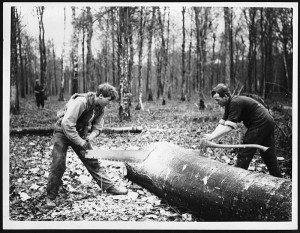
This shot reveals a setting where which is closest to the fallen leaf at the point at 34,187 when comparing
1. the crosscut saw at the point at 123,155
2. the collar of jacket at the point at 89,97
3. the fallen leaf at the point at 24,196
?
the fallen leaf at the point at 24,196

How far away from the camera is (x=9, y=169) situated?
12.0 feet

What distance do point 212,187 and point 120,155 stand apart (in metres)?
1.54

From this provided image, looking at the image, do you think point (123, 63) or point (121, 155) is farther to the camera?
point (123, 63)

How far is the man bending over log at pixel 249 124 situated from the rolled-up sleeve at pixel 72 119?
1487 millimetres

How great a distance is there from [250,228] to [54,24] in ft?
12.6

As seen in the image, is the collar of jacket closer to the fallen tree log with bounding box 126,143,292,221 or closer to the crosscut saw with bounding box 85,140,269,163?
the crosscut saw with bounding box 85,140,269,163

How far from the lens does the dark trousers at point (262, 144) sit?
3180mm

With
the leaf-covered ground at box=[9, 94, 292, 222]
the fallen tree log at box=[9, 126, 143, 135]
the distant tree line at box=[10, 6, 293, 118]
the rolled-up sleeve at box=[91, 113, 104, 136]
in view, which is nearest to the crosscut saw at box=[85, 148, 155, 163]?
the rolled-up sleeve at box=[91, 113, 104, 136]

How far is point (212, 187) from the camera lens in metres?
2.69

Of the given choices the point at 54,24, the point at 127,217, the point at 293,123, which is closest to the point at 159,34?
the point at 54,24

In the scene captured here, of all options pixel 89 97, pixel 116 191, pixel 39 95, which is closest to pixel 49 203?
pixel 116 191

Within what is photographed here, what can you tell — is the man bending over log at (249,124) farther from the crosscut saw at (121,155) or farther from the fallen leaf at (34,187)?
the fallen leaf at (34,187)

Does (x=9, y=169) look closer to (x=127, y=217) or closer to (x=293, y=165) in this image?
(x=127, y=217)

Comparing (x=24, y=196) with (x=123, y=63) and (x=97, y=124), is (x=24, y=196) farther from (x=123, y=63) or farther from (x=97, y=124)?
(x=123, y=63)
